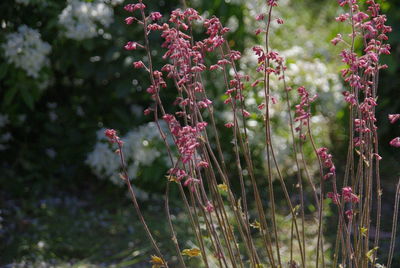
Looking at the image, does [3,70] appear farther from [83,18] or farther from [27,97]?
[83,18]

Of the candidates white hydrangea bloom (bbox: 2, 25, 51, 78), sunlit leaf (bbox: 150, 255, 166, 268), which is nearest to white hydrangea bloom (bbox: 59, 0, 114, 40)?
white hydrangea bloom (bbox: 2, 25, 51, 78)

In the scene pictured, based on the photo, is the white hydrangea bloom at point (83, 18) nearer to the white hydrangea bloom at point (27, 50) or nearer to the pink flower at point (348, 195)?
the white hydrangea bloom at point (27, 50)

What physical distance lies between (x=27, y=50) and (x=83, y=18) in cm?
38

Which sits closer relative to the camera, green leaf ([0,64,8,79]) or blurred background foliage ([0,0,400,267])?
blurred background foliage ([0,0,400,267])

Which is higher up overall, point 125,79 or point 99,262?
point 125,79

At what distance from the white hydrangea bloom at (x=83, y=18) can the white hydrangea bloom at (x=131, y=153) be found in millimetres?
610

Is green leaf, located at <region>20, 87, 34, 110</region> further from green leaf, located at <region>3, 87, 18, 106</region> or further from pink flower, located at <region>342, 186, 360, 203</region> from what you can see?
pink flower, located at <region>342, 186, 360, 203</region>

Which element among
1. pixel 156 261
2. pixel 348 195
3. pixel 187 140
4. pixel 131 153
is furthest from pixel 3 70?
pixel 348 195

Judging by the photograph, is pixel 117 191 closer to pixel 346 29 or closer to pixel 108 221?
pixel 108 221

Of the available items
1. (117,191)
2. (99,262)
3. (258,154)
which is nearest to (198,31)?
(258,154)

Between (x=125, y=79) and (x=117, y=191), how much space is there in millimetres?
737

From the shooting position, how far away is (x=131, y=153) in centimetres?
373

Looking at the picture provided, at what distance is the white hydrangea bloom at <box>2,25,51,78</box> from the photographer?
12.2ft

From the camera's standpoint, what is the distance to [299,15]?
25.6 ft
